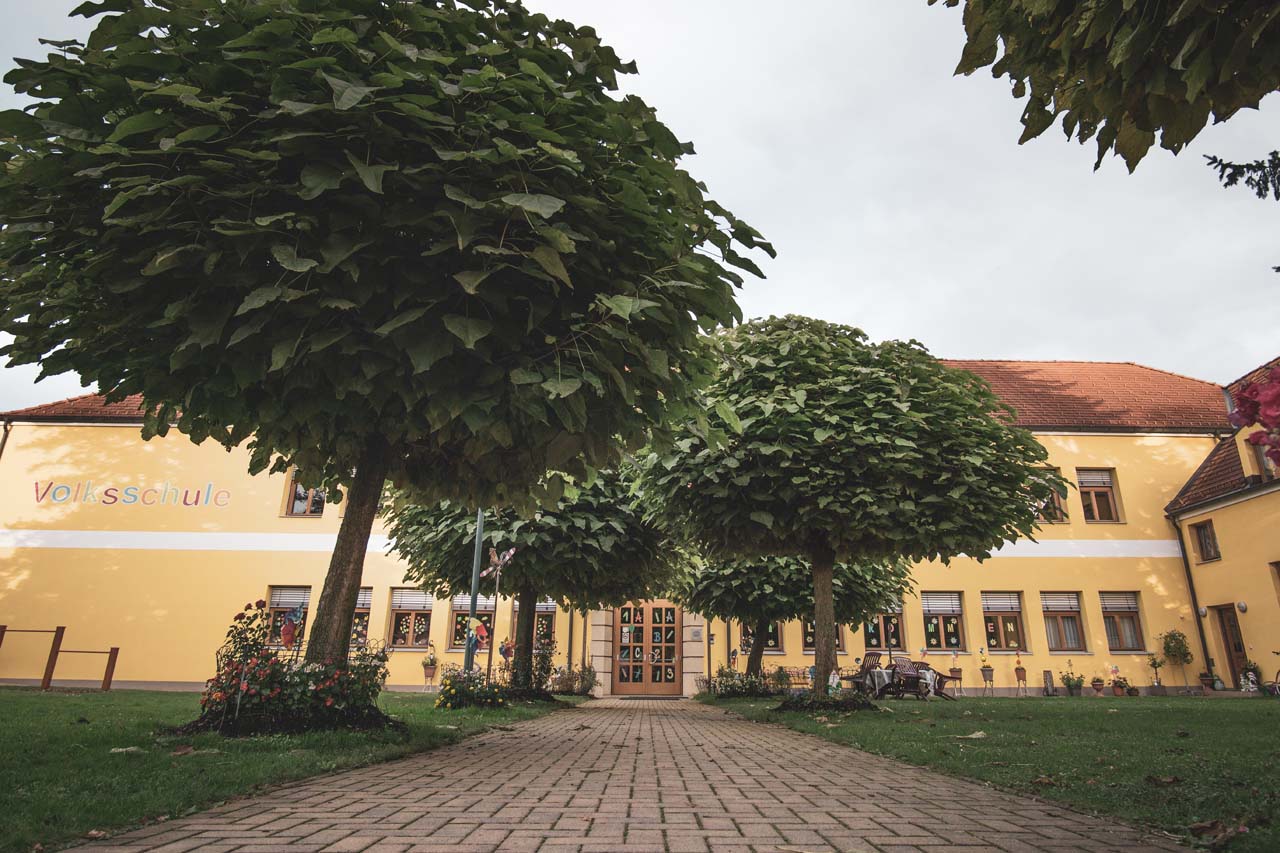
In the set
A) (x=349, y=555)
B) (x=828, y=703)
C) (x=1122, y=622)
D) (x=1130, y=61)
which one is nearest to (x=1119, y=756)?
(x=1130, y=61)

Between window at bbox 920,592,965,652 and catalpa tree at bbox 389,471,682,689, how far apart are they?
13.4m

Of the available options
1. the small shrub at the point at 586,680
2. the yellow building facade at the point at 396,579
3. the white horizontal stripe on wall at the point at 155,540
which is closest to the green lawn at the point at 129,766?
the small shrub at the point at 586,680

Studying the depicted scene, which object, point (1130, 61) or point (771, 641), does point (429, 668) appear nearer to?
point (771, 641)

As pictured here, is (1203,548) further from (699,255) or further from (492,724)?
(699,255)

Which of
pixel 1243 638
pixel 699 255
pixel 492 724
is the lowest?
pixel 492 724

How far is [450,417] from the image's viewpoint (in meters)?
4.72

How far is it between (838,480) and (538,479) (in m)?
5.28

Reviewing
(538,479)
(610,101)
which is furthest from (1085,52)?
(538,479)

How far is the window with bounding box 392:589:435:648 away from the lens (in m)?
24.2

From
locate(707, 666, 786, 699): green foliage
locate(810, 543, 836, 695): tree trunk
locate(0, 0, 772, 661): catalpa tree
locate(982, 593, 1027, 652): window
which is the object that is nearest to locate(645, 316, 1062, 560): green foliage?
locate(810, 543, 836, 695): tree trunk

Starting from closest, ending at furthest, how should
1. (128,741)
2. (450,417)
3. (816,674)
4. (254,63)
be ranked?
1. (254,63)
2. (450,417)
3. (128,741)
4. (816,674)

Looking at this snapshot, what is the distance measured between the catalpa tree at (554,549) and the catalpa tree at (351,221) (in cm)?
825

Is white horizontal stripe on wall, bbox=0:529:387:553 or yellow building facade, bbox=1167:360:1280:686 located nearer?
yellow building facade, bbox=1167:360:1280:686

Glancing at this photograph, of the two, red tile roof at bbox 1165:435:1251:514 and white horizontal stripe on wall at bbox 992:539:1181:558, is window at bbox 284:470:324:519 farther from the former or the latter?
red tile roof at bbox 1165:435:1251:514
